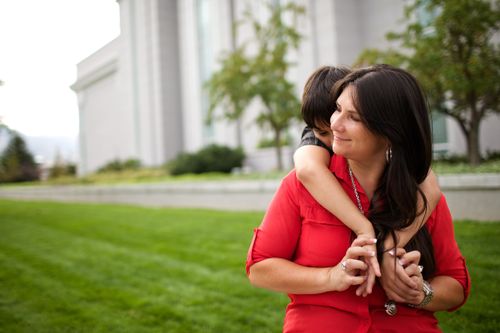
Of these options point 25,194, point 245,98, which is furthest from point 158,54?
point 245,98

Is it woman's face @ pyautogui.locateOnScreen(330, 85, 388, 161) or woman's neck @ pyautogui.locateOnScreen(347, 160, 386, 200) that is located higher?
woman's face @ pyautogui.locateOnScreen(330, 85, 388, 161)

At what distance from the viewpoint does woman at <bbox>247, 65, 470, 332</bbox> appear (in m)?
1.50

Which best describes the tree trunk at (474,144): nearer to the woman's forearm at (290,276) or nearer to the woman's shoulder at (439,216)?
the woman's shoulder at (439,216)

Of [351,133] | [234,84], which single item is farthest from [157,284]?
[234,84]

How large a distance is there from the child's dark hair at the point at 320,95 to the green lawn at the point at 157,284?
2178 mm

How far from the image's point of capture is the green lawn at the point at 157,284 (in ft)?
11.6

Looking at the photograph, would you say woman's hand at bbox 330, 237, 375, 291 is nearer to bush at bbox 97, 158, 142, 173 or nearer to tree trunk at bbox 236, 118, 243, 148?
tree trunk at bbox 236, 118, 243, 148

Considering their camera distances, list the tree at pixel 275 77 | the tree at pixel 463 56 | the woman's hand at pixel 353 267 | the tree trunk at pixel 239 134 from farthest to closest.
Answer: the tree trunk at pixel 239 134 < the tree at pixel 275 77 < the tree at pixel 463 56 < the woman's hand at pixel 353 267

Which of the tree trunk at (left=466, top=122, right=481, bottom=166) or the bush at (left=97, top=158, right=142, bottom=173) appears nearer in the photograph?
the tree trunk at (left=466, top=122, right=481, bottom=166)

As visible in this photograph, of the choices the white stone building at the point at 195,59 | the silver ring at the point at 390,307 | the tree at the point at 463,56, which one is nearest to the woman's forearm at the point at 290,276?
the silver ring at the point at 390,307

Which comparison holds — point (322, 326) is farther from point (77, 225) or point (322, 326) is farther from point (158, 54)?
point (158, 54)

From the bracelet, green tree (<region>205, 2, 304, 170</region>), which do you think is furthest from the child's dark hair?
Answer: green tree (<region>205, 2, 304, 170</region>)

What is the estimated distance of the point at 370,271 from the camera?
151 cm

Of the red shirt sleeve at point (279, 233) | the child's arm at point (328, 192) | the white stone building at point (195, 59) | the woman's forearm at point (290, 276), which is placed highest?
the white stone building at point (195, 59)
